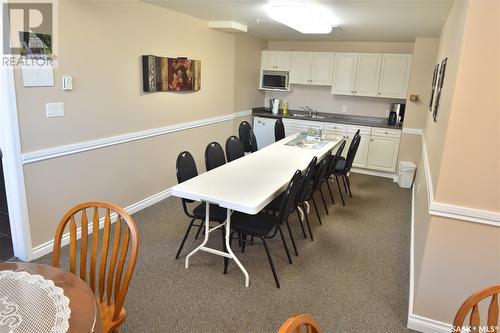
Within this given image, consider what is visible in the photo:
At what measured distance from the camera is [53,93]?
288cm

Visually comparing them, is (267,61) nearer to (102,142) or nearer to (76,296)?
(102,142)

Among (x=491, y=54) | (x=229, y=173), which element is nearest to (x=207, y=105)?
(x=229, y=173)

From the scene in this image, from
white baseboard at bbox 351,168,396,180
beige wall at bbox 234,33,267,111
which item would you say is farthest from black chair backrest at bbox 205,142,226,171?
white baseboard at bbox 351,168,396,180

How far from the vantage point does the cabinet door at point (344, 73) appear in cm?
602

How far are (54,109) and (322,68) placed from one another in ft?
15.3

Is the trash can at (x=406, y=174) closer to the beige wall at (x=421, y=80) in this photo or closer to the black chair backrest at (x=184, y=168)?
the beige wall at (x=421, y=80)

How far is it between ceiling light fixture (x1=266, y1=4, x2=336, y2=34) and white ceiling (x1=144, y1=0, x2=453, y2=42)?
0.37 ft

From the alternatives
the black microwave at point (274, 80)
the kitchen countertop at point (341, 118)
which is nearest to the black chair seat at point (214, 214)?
the kitchen countertop at point (341, 118)

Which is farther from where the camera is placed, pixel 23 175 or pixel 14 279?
pixel 23 175

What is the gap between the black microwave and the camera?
261 inches

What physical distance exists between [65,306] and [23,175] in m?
1.95

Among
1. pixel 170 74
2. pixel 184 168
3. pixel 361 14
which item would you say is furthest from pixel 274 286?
pixel 361 14

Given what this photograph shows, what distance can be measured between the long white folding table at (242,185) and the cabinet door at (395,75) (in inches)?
112

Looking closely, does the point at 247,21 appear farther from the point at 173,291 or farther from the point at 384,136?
the point at 173,291
